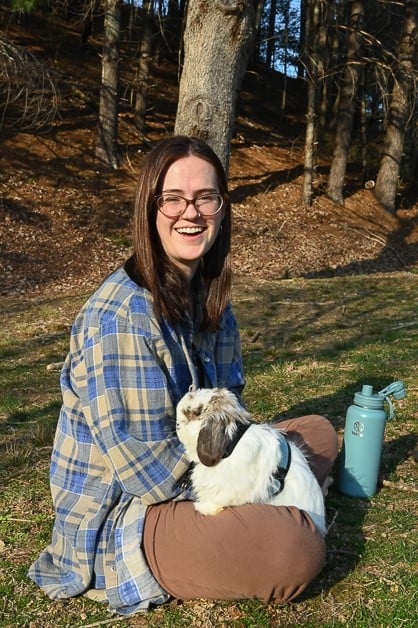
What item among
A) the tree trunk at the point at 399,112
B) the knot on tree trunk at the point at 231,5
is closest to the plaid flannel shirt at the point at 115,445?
the knot on tree trunk at the point at 231,5

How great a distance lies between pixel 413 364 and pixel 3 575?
468cm

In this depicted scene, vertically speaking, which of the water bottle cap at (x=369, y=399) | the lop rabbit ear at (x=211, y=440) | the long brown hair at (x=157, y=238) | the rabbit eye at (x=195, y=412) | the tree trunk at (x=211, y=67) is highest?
the tree trunk at (x=211, y=67)

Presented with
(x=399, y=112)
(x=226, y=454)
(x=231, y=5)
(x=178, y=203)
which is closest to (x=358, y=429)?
(x=226, y=454)

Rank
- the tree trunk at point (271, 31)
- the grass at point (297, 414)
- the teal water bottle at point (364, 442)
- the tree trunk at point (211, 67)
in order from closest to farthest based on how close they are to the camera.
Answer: the grass at point (297, 414) → the teal water bottle at point (364, 442) → the tree trunk at point (211, 67) → the tree trunk at point (271, 31)

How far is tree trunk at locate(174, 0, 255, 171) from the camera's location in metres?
6.80

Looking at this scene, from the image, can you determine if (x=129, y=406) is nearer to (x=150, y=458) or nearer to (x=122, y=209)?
(x=150, y=458)

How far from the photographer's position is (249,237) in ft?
51.8

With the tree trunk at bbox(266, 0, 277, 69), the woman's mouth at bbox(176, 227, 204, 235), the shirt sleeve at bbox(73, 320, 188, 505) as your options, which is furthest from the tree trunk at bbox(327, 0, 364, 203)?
the shirt sleeve at bbox(73, 320, 188, 505)

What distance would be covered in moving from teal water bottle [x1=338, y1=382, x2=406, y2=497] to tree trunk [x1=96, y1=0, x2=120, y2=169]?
14.2m

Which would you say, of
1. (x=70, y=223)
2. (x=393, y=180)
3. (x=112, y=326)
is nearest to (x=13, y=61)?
(x=70, y=223)

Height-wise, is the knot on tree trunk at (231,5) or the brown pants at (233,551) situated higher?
the knot on tree trunk at (231,5)

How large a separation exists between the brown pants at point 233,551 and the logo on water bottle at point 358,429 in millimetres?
1059

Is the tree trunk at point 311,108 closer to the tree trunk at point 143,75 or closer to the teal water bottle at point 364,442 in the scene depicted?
the tree trunk at point 143,75

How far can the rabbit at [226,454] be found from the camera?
276cm
